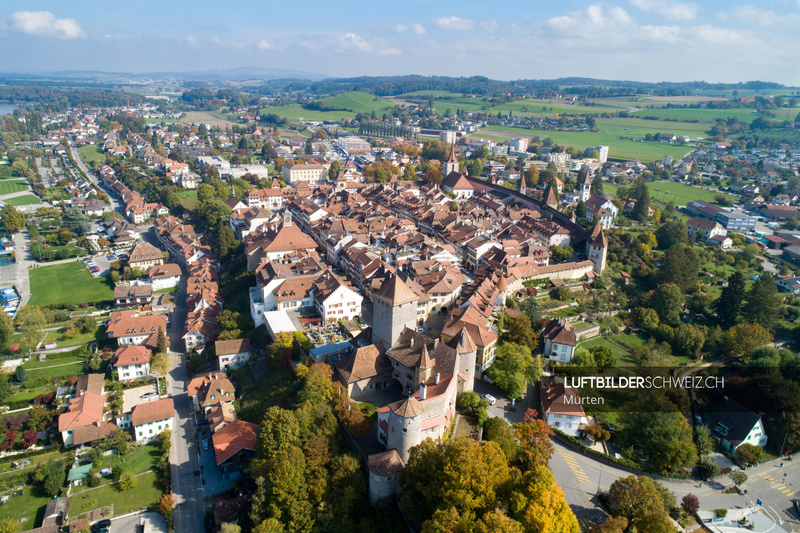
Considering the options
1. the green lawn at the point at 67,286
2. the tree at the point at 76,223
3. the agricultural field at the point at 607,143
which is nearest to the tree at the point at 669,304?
the green lawn at the point at 67,286

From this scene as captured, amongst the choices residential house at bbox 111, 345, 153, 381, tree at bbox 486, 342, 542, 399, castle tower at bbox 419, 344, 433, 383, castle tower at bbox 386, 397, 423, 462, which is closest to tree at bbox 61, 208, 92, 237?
residential house at bbox 111, 345, 153, 381

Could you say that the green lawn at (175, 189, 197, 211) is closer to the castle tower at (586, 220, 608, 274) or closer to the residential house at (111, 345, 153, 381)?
the residential house at (111, 345, 153, 381)

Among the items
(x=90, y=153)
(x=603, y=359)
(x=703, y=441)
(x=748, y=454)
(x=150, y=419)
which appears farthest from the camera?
(x=90, y=153)

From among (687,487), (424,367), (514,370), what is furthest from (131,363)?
(687,487)

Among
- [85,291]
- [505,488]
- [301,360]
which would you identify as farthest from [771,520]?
[85,291]

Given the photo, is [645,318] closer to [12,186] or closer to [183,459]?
[183,459]

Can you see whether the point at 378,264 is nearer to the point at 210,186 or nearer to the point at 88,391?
the point at 88,391

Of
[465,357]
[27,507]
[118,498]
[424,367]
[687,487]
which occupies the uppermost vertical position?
[424,367]
